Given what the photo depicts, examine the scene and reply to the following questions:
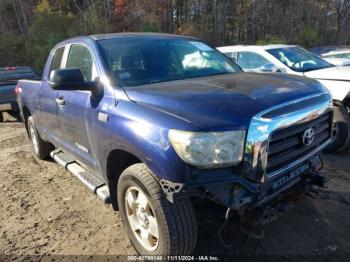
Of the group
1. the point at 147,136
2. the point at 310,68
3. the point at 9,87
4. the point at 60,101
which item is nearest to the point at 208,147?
the point at 147,136

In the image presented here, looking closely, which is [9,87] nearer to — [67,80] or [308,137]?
[67,80]

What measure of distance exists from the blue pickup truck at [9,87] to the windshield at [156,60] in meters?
7.01

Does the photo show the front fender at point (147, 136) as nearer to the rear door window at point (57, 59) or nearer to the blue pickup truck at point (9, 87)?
the rear door window at point (57, 59)

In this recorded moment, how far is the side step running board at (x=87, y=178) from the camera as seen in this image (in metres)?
3.38

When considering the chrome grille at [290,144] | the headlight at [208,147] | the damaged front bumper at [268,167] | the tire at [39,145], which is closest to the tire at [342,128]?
the chrome grille at [290,144]

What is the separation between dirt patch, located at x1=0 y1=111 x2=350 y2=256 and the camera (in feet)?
10.5

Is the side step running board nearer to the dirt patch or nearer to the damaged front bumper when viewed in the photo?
the dirt patch

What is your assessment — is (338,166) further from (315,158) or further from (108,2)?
(108,2)

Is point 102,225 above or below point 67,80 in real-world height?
below

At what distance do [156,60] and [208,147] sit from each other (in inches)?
63.0

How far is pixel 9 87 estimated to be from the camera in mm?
9773

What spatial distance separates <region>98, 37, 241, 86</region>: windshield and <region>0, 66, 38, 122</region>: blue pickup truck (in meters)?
7.01

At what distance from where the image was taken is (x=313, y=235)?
332 cm

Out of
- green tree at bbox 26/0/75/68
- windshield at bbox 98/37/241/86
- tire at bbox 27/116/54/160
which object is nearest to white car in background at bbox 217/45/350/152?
windshield at bbox 98/37/241/86
